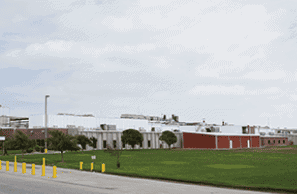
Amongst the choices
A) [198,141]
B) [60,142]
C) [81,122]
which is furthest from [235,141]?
[60,142]

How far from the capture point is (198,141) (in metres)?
85.8

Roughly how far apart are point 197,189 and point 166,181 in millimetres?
3589

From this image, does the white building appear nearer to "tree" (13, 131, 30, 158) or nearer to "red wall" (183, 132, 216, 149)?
"red wall" (183, 132, 216, 149)

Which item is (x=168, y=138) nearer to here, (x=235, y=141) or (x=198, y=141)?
(x=198, y=141)

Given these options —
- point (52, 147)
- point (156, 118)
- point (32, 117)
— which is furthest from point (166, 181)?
point (156, 118)

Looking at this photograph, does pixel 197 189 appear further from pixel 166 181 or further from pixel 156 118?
pixel 156 118

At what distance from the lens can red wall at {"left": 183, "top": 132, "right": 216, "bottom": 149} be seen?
3219 inches

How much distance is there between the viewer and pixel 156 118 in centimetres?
14788

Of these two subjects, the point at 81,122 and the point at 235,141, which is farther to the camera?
the point at 235,141

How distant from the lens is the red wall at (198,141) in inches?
3219

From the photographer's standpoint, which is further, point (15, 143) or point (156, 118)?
point (156, 118)

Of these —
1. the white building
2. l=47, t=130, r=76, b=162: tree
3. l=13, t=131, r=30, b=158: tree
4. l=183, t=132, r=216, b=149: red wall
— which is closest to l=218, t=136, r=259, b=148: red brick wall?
l=183, t=132, r=216, b=149: red wall

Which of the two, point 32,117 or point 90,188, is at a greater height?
point 32,117

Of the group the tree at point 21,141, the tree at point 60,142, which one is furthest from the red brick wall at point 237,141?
the tree at point 60,142
